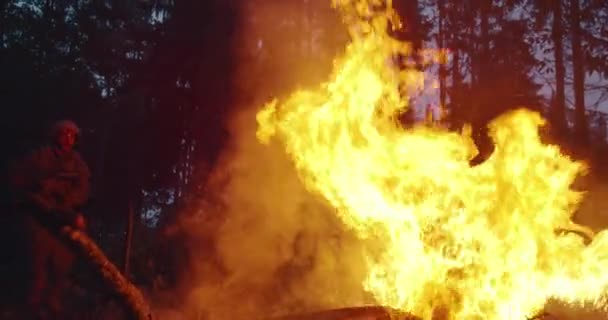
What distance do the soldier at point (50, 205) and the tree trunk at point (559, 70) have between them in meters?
16.3

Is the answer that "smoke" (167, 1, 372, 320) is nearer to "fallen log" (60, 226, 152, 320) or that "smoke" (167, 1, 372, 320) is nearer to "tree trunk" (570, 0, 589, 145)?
"fallen log" (60, 226, 152, 320)

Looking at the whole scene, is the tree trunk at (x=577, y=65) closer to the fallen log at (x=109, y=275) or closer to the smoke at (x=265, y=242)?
the smoke at (x=265, y=242)

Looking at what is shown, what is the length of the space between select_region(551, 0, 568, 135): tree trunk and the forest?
2.9 inches

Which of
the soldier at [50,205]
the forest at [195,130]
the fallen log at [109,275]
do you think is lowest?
the fallen log at [109,275]

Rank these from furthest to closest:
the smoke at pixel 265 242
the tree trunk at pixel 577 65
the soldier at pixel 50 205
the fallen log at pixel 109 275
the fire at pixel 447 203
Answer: the tree trunk at pixel 577 65 → the smoke at pixel 265 242 → the fire at pixel 447 203 → the soldier at pixel 50 205 → the fallen log at pixel 109 275

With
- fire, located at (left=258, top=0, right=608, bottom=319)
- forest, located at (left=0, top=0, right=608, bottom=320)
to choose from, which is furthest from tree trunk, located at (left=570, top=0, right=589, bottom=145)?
fire, located at (left=258, top=0, right=608, bottom=319)

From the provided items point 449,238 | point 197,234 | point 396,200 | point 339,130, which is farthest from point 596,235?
point 197,234

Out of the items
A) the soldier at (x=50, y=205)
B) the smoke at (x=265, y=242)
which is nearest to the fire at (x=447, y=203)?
the smoke at (x=265, y=242)

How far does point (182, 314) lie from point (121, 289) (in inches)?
94.5

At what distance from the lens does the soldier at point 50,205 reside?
6309 mm

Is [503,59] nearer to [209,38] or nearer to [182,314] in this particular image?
[209,38]

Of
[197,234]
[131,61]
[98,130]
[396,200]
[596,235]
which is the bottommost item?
[596,235]

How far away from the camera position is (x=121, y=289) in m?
5.96

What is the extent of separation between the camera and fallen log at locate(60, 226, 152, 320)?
5.96 m
